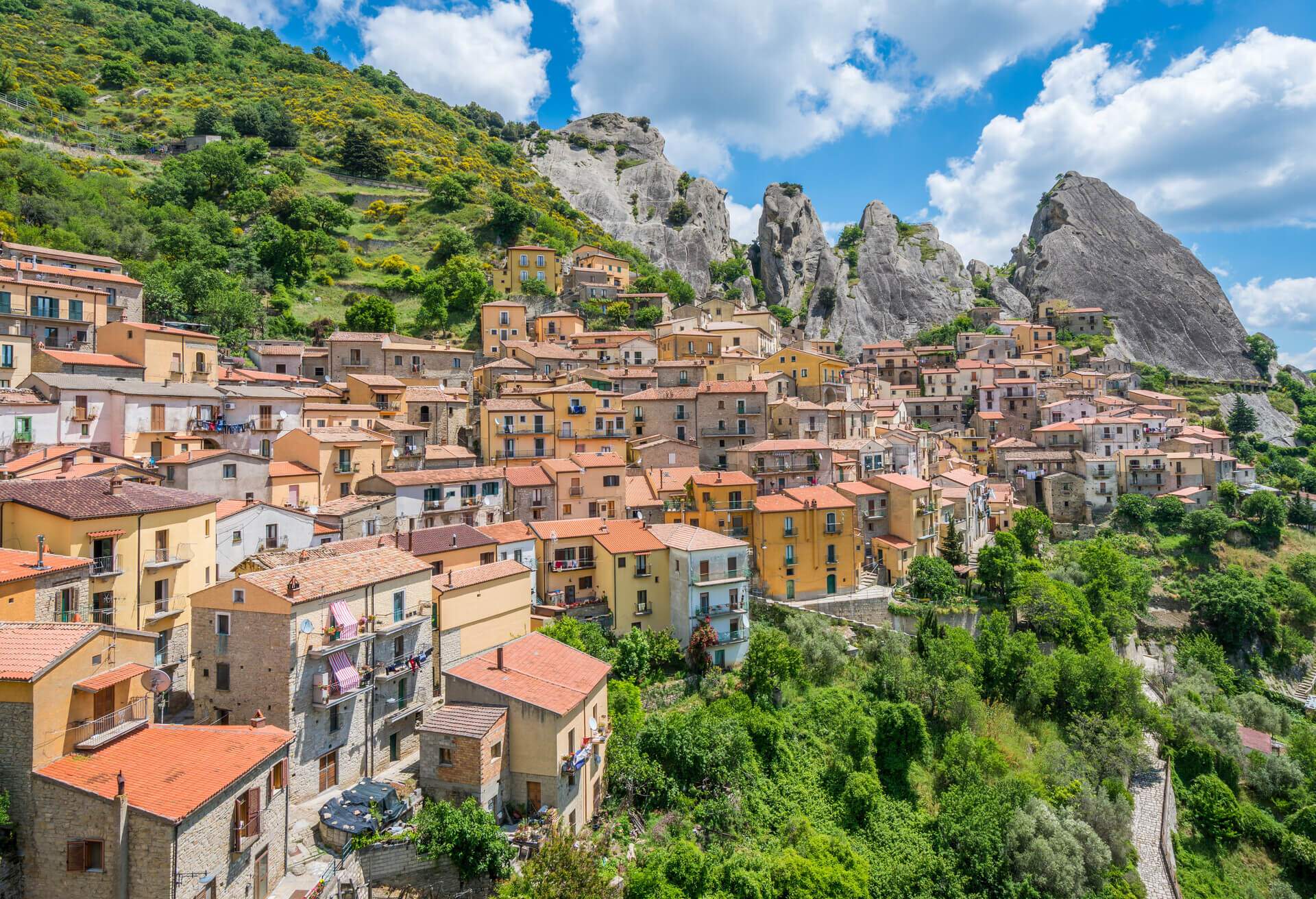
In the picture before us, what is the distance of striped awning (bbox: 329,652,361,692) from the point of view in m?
20.1

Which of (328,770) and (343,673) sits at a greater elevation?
(343,673)

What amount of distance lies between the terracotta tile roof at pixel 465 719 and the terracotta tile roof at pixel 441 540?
9123 millimetres

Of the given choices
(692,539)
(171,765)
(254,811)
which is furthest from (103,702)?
(692,539)

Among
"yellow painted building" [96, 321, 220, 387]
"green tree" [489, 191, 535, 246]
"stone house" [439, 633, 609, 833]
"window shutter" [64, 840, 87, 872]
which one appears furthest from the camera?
"green tree" [489, 191, 535, 246]

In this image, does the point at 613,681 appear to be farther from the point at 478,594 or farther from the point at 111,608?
the point at 111,608

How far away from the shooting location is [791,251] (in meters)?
112

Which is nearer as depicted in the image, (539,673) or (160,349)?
(539,673)

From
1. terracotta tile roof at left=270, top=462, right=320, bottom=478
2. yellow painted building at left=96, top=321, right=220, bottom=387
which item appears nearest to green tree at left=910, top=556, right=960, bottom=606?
terracotta tile roof at left=270, top=462, right=320, bottom=478

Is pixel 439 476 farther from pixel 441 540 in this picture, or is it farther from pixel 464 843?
pixel 464 843

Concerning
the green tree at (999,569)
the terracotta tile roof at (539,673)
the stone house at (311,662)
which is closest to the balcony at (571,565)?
the terracotta tile roof at (539,673)

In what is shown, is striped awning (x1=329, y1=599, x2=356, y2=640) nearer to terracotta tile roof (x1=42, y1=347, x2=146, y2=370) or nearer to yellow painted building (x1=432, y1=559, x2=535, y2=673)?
yellow painted building (x1=432, y1=559, x2=535, y2=673)

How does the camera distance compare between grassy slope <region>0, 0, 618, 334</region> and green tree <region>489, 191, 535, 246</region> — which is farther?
green tree <region>489, 191, 535, 246</region>

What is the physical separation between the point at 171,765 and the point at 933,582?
35825mm

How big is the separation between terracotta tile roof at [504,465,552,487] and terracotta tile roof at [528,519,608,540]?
9.73ft
